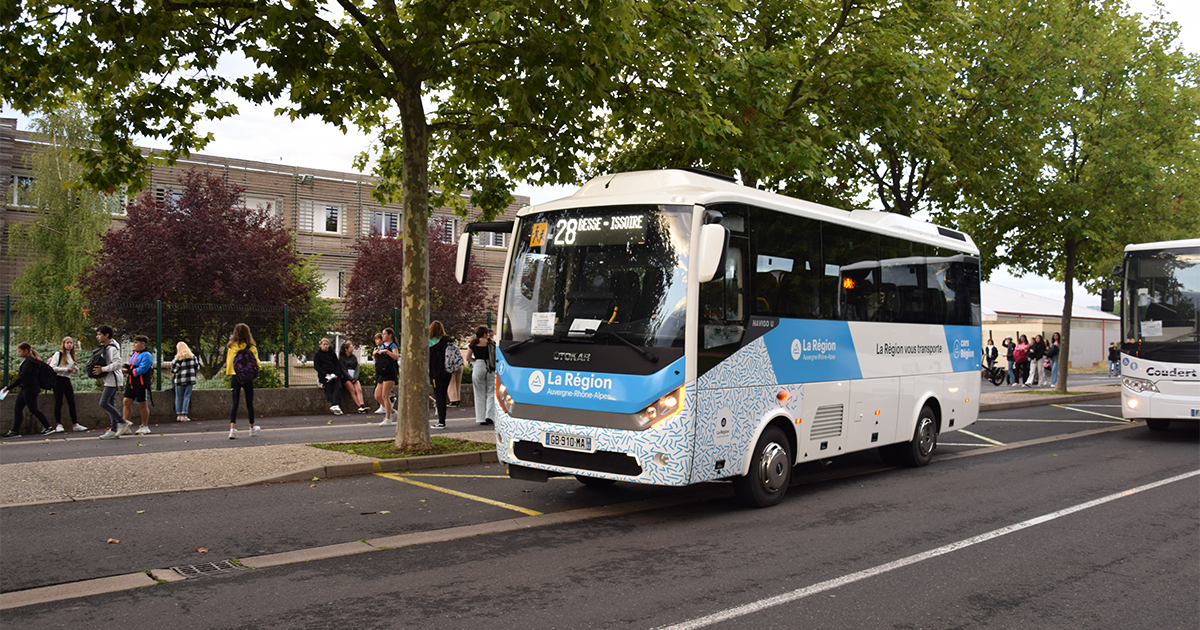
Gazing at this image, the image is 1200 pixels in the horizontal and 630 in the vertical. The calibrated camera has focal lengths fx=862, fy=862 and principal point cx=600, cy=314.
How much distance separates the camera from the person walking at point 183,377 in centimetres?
1720

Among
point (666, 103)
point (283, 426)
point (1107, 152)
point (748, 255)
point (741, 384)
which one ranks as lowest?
point (283, 426)

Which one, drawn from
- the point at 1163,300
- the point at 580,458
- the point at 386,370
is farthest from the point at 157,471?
the point at 1163,300

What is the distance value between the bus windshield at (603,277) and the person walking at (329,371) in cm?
1197

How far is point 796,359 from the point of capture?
352 inches

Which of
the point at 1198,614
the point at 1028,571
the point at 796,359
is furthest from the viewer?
the point at 796,359

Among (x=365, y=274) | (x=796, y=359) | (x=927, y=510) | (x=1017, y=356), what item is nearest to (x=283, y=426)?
(x=796, y=359)

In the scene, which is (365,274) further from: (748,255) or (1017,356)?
(748,255)

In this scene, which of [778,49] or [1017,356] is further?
[1017,356]

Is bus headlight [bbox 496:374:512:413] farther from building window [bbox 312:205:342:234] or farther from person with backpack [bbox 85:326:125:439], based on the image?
building window [bbox 312:205:342:234]

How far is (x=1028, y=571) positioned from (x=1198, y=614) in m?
1.12

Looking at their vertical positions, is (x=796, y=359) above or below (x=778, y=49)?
below

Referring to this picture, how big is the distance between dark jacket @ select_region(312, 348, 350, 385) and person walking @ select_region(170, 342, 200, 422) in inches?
106

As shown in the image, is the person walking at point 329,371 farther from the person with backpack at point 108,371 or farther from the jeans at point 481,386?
the jeans at point 481,386

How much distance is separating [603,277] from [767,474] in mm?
2598
